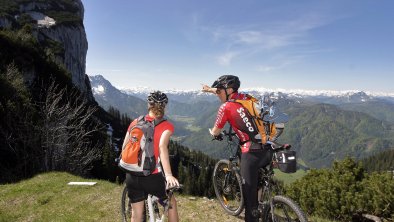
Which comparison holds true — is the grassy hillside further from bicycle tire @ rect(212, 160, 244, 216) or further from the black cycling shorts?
the black cycling shorts

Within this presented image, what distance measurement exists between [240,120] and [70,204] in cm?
1107

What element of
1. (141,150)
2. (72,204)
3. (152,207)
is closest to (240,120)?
(141,150)

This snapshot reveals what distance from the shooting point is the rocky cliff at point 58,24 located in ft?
358

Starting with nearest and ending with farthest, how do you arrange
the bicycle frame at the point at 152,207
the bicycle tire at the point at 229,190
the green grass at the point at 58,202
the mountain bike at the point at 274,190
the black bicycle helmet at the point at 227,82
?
Result: 1. the bicycle frame at the point at 152,207
2. the mountain bike at the point at 274,190
3. the black bicycle helmet at the point at 227,82
4. the bicycle tire at the point at 229,190
5. the green grass at the point at 58,202

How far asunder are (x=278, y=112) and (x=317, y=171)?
38.7m

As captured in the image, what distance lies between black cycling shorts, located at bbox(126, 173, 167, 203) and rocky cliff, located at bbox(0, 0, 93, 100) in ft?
354

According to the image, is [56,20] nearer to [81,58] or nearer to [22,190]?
[81,58]

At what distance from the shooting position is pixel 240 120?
7922mm

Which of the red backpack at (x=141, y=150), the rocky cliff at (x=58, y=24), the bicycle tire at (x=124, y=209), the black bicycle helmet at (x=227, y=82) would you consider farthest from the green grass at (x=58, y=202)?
the rocky cliff at (x=58, y=24)

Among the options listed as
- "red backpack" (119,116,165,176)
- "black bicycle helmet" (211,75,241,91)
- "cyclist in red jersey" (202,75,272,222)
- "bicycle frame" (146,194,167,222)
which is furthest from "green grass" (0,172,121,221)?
"black bicycle helmet" (211,75,241,91)

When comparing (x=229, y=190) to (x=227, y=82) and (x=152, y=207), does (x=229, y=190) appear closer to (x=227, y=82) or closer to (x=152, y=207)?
(x=227, y=82)

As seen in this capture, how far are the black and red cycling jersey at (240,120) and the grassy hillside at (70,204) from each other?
4.38 m

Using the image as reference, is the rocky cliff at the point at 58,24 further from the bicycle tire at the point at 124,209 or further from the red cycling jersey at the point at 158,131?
the red cycling jersey at the point at 158,131

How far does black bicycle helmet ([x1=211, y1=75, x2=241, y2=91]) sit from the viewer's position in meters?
8.40
